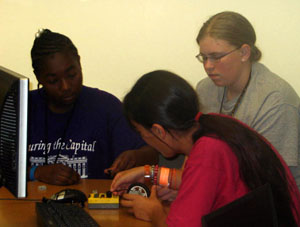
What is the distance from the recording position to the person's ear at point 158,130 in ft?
4.27

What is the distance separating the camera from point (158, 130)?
1.32m

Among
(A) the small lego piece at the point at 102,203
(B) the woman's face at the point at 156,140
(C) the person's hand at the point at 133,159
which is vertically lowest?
(A) the small lego piece at the point at 102,203

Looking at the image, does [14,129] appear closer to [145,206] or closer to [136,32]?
[145,206]

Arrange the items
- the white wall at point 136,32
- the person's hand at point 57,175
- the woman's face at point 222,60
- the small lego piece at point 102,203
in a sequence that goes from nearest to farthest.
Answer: the small lego piece at point 102,203, the person's hand at point 57,175, the woman's face at point 222,60, the white wall at point 136,32

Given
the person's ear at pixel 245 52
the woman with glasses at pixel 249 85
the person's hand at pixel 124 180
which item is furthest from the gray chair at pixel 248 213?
the person's ear at pixel 245 52

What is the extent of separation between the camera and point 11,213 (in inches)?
56.7

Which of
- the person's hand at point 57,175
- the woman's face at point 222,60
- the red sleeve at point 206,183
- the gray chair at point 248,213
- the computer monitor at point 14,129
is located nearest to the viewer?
the gray chair at point 248,213

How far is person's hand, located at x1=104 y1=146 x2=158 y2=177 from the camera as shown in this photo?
183 centimetres

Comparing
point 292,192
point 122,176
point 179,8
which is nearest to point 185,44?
point 179,8

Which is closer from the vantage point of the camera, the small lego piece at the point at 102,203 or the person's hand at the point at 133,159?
the small lego piece at the point at 102,203

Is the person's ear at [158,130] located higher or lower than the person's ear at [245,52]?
lower

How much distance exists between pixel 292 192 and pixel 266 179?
0.13 metres

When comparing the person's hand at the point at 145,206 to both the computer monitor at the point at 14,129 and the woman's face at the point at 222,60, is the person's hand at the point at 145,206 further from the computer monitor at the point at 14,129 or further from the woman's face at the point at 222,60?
the woman's face at the point at 222,60

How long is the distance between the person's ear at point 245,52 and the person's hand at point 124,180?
736 millimetres
